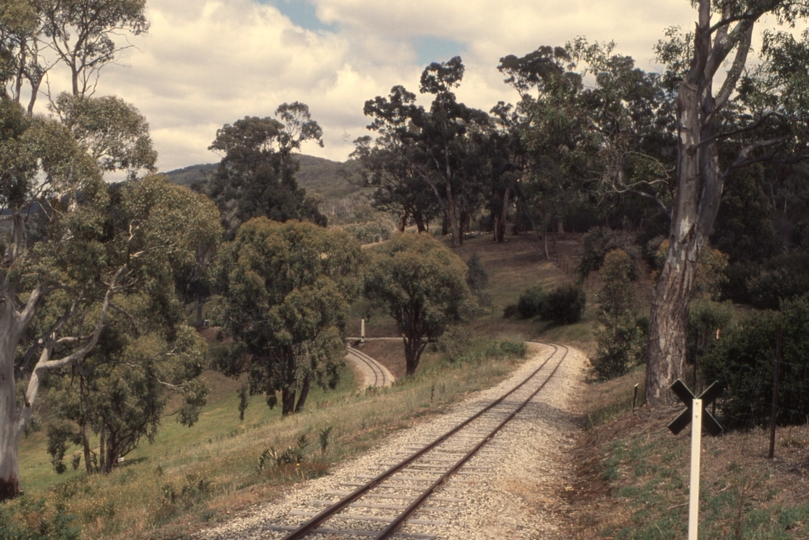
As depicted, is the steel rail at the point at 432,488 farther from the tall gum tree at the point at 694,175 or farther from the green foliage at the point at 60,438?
the green foliage at the point at 60,438

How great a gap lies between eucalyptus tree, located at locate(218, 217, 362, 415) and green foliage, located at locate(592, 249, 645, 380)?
1427 cm

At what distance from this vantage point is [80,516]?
13.0 meters

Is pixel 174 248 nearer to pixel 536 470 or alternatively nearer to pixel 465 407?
pixel 465 407

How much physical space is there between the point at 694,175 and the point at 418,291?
29.3 metres

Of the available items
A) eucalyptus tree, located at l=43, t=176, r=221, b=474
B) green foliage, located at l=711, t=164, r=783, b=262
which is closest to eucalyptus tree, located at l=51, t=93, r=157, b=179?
eucalyptus tree, located at l=43, t=176, r=221, b=474

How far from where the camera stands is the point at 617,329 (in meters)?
35.1

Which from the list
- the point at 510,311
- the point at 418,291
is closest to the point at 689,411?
the point at 418,291

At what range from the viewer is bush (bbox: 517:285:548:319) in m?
68.1

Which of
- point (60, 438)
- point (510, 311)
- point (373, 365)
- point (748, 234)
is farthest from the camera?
point (510, 311)

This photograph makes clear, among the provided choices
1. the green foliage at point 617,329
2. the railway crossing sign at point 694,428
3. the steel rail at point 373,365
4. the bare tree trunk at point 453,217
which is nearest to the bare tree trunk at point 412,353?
the steel rail at point 373,365

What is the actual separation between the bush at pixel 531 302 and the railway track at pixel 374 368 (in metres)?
15.5

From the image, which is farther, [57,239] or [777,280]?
[777,280]

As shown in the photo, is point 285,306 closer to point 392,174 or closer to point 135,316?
point 135,316

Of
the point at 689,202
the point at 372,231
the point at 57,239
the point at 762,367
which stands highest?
the point at 372,231
